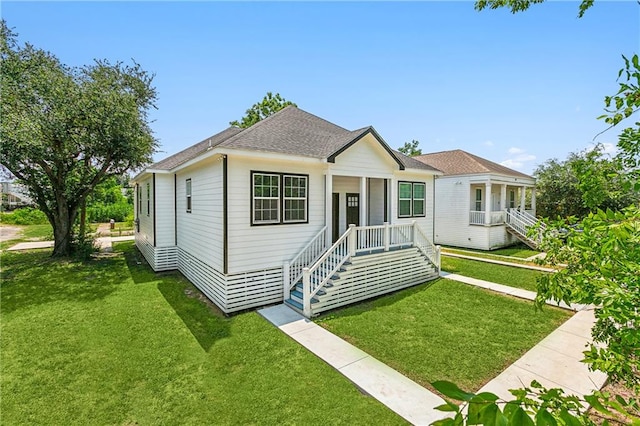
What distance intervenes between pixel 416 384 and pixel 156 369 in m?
4.56

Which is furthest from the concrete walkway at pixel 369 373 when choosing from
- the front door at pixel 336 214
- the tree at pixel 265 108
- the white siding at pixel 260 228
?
the tree at pixel 265 108

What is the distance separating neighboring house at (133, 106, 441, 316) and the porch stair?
0.03 meters

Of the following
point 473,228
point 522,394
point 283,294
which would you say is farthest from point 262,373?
point 473,228

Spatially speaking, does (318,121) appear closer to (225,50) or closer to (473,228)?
(225,50)

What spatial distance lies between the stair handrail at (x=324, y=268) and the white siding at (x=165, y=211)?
7091 millimetres

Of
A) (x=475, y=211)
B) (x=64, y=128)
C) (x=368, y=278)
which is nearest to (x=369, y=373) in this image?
(x=368, y=278)

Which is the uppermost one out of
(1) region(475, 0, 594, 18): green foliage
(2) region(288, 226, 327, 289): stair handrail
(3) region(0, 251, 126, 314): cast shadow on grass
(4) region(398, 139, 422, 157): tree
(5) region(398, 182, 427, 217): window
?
(4) region(398, 139, 422, 157): tree

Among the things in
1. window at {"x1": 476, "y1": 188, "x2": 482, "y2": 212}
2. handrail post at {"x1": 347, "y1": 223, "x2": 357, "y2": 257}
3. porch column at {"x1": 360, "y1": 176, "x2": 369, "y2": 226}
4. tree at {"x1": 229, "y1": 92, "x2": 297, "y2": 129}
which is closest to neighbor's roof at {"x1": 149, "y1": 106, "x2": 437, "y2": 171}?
porch column at {"x1": 360, "y1": 176, "x2": 369, "y2": 226}

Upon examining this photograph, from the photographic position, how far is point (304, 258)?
29.5ft

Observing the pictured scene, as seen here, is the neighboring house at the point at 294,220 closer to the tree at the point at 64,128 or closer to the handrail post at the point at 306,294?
the handrail post at the point at 306,294

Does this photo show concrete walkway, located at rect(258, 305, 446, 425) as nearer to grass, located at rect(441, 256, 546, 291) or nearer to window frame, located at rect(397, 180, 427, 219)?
window frame, located at rect(397, 180, 427, 219)

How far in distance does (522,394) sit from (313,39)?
11527 mm

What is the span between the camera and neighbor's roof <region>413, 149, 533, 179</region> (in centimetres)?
1815

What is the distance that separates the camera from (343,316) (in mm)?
7535
